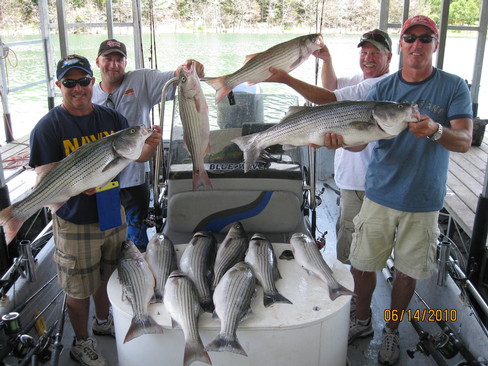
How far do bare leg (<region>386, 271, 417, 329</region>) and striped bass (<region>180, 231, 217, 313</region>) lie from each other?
1282 mm

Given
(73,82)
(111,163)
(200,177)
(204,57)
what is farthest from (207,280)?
(204,57)

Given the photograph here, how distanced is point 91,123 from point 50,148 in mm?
304

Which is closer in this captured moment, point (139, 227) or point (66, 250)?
point (66, 250)

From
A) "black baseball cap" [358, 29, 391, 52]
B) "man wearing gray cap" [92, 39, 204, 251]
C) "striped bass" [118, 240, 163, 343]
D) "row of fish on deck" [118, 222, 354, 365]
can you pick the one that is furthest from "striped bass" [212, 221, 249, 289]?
"black baseball cap" [358, 29, 391, 52]

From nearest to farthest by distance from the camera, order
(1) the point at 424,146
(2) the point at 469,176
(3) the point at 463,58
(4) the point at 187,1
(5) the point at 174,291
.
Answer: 1. (5) the point at 174,291
2. (1) the point at 424,146
3. (2) the point at 469,176
4. (4) the point at 187,1
5. (3) the point at 463,58

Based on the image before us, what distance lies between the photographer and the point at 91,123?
2994 millimetres

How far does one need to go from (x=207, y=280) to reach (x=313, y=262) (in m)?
0.65

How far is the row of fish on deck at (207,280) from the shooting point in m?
2.30

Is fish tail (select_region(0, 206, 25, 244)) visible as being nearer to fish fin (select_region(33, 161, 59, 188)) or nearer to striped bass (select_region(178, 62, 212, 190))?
fish fin (select_region(33, 161, 59, 188))

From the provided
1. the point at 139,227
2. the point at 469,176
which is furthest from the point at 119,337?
the point at 469,176

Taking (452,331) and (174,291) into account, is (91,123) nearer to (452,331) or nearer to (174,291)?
(174,291)

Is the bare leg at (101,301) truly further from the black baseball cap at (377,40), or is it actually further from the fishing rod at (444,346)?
the black baseball cap at (377,40)

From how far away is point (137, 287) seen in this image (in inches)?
102
